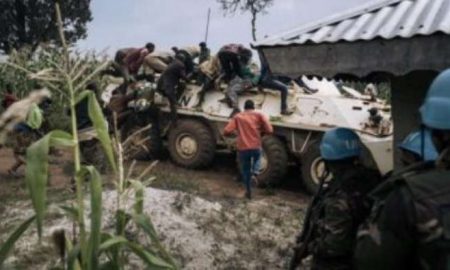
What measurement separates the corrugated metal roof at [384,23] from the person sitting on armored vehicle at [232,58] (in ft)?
27.6

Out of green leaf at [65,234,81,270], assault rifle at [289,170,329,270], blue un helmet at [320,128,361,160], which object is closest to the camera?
green leaf at [65,234,81,270]

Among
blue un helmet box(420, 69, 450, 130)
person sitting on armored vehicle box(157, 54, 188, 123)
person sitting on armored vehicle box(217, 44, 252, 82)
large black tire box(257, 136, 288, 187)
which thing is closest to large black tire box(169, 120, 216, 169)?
person sitting on armored vehicle box(157, 54, 188, 123)

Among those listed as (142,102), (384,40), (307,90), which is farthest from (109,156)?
(142,102)

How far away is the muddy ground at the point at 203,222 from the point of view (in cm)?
819

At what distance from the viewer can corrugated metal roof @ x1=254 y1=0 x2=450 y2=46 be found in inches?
167

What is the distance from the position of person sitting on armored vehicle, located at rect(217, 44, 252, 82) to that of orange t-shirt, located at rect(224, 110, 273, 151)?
6.62 feet

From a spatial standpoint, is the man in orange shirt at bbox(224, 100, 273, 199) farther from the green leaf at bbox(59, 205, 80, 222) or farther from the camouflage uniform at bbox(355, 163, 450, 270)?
the camouflage uniform at bbox(355, 163, 450, 270)

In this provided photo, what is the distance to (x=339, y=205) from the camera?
153 inches

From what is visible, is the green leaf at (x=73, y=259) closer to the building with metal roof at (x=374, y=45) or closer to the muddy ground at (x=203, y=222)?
the building with metal roof at (x=374, y=45)

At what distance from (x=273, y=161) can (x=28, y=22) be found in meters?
19.1

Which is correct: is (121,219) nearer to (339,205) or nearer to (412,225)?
(339,205)

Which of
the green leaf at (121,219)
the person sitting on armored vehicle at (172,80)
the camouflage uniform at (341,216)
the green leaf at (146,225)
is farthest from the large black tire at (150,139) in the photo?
the green leaf at (146,225)

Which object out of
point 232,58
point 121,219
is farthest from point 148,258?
point 232,58

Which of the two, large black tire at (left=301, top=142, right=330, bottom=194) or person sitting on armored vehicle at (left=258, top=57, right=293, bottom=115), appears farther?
person sitting on armored vehicle at (left=258, top=57, right=293, bottom=115)
